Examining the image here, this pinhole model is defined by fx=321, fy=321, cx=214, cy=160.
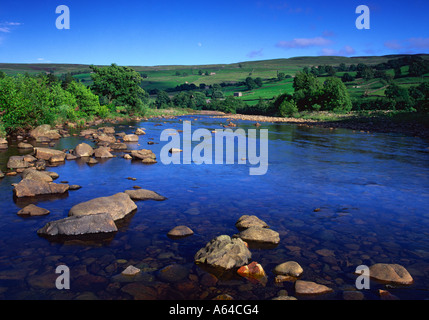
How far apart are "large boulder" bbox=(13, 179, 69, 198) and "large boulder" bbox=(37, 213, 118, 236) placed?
14.1 feet

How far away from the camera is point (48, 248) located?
8953 millimetres

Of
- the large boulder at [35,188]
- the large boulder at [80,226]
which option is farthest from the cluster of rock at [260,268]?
the large boulder at [35,188]

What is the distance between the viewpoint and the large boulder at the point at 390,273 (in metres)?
7.58

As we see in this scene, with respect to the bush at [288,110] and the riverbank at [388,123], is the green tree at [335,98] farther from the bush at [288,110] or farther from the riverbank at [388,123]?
the riverbank at [388,123]

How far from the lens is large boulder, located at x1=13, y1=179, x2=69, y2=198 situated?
13.3 m

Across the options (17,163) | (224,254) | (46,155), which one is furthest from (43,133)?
(224,254)

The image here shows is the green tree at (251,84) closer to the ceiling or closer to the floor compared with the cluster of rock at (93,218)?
closer to the ceiling

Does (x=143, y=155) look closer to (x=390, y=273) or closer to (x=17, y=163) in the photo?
(x=17, y=163)

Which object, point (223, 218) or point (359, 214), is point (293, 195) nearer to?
point (359, 214)

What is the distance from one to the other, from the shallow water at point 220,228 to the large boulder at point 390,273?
0.78 feet

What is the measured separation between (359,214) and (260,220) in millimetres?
4265

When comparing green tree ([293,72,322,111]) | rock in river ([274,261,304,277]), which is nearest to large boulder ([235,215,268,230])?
rock in river ([274,261,304,277])

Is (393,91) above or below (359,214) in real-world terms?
above

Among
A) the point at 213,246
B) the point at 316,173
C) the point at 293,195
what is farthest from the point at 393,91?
the point at 213,246
